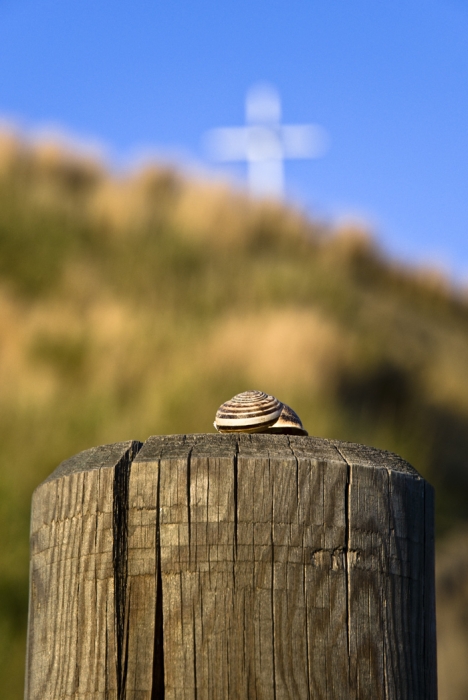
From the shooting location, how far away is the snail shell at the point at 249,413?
→ 1400 millimetres

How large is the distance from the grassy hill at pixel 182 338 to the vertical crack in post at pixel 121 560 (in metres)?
3.71

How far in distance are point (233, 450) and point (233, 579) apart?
6.5 inches

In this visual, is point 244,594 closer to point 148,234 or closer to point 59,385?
point 59,385

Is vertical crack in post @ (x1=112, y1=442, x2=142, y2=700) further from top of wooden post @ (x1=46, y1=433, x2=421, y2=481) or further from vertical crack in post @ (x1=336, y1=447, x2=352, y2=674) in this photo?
vertical crack in post @ (x1=336, y1=447, x2=352, y2=674)

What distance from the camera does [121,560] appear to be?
1042 mm

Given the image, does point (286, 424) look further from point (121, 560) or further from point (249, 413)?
point (121, 560)

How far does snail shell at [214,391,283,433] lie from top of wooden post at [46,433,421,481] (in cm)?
27

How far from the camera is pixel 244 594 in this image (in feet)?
3.31

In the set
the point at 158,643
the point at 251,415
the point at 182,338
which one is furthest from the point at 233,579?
the point at 182,338

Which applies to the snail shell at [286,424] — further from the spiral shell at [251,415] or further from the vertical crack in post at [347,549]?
the vertical crack in post at [347,549]

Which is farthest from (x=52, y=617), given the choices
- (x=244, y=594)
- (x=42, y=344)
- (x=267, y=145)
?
(x=267, y=145)

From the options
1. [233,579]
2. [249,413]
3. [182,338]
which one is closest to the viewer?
[233,579]

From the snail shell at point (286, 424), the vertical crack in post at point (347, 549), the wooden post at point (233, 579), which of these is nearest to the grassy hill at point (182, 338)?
the snail shell at point (286, 424)

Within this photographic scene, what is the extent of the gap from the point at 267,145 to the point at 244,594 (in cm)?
3332
